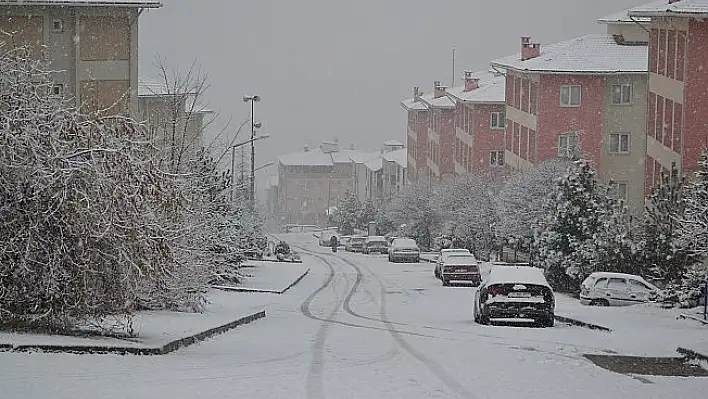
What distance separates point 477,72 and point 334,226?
129 feet

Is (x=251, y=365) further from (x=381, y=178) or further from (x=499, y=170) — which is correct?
(x=381, y=178)

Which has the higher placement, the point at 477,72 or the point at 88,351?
the point at 477,72

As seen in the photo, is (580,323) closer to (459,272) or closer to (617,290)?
(617,290)

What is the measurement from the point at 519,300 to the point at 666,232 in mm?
11375

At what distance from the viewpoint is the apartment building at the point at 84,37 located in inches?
1519

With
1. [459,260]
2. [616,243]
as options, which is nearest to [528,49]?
[459,260]

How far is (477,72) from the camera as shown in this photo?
3917 inches

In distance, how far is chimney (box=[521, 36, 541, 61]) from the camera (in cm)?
6656

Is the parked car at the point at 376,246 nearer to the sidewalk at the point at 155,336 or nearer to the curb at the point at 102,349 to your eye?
the sidewalk at the point at 155,336

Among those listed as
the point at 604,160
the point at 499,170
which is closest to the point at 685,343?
the point at 604,160

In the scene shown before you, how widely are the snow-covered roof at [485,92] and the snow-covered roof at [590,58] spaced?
1315 cm

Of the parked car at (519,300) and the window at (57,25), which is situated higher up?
the window at (57,25)

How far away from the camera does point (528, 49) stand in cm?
6725

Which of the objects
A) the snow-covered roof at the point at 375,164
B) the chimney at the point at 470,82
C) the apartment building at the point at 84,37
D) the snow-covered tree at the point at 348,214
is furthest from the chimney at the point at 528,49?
the snow-covered roof at the point at 375,164
